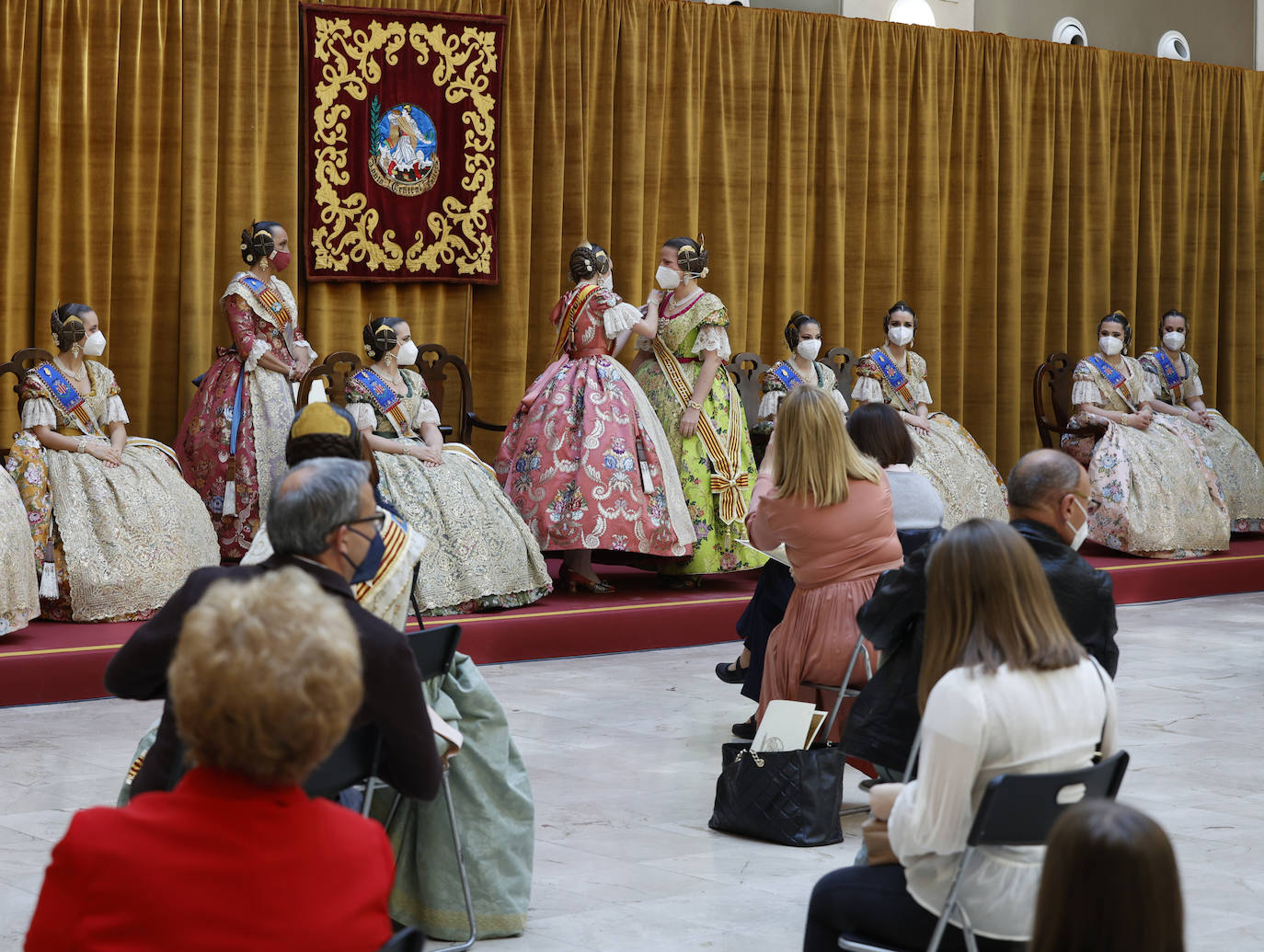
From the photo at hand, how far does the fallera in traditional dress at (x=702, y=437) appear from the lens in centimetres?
699

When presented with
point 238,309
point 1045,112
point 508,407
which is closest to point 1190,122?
point 1045,112

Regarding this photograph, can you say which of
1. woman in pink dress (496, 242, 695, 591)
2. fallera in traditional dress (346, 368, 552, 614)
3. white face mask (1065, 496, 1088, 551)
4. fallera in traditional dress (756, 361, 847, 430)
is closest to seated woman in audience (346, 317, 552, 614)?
Answer: fallera in traditional dress (346, 368, 552, 614)

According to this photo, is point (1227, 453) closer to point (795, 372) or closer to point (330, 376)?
point (795, 372)

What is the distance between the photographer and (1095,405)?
883 cm

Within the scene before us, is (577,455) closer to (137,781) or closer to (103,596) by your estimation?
(103,596)

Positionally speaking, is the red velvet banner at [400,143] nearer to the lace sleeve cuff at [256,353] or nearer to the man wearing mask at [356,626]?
the lace sleeve cuff at [256,353]

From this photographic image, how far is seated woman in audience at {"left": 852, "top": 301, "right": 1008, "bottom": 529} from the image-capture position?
8.04 m

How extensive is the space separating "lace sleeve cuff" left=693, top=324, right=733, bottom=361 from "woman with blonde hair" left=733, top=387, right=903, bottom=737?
9.20ft

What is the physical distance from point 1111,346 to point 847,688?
5414 millimetres

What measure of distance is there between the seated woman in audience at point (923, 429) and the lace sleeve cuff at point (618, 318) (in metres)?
1.83

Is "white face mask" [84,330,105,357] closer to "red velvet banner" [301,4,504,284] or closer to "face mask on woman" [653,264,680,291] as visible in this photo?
"red velvet banner" [301,4,504,284]

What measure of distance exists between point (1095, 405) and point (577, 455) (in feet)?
11.7

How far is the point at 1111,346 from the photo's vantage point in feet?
29.2

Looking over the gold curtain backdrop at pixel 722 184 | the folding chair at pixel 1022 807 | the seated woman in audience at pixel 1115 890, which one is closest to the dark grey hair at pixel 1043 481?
the folding chair at pixel 1022 807
